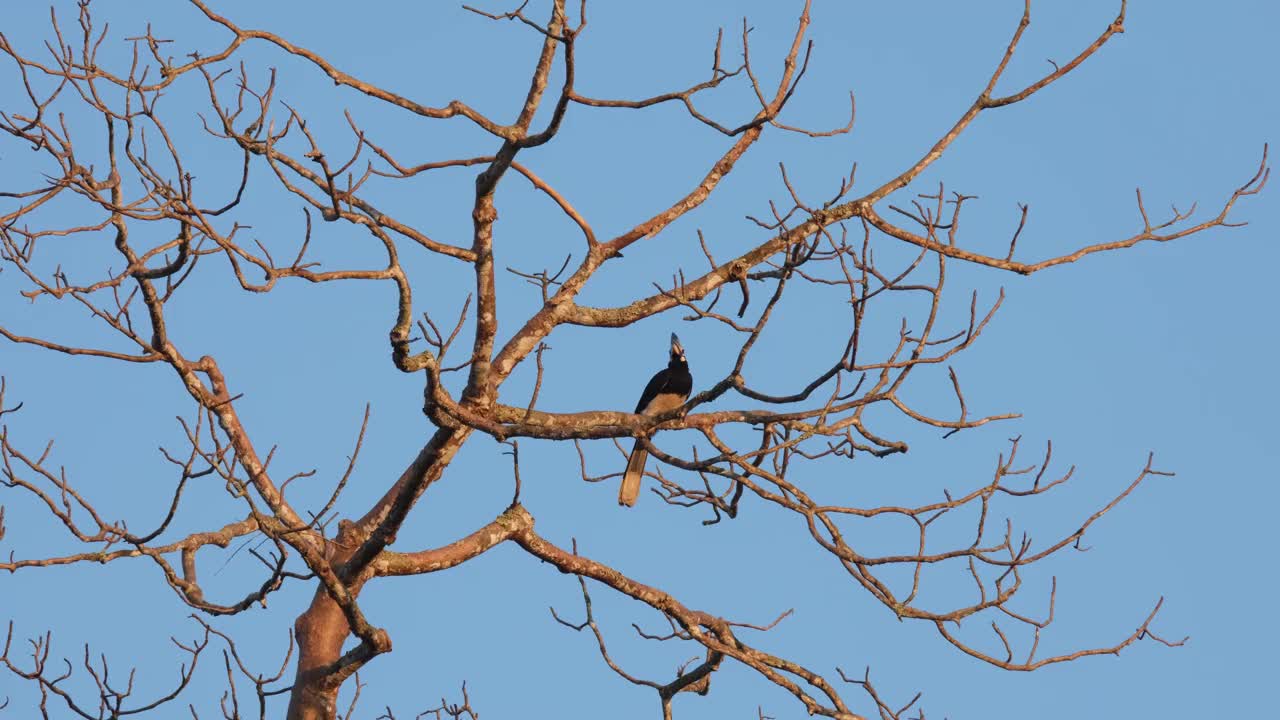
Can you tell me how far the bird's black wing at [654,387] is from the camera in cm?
883

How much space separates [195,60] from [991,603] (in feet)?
10.2

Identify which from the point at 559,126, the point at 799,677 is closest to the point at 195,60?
the point at 559,126

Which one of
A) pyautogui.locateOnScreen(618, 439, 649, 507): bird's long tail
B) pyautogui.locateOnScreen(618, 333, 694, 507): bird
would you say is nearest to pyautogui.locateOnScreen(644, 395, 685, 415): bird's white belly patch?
pyautogui.locateOnScreen(618, 333, 694, 507): bird

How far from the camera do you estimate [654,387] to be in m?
8.97

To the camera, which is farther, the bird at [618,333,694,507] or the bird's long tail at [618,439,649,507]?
the bird at [618,333,694,507]

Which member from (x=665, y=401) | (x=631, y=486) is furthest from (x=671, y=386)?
(x=631, y=486)

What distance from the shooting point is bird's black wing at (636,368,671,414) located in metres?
8.83

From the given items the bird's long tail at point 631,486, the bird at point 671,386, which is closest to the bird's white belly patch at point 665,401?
the bird at point 671,386

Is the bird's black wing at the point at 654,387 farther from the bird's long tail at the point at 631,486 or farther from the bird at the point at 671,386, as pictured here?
the bird's long tail at the point at 631,486

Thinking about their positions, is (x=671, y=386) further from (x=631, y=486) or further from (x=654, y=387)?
(x=631, y=486)

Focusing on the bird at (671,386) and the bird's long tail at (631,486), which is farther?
the bird at (671,386)

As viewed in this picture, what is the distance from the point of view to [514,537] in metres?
5.29

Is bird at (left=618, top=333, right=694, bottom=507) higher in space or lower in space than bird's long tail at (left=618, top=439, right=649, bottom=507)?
higher

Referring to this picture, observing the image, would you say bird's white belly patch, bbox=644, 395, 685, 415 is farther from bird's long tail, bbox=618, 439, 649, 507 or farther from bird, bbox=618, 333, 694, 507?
bird's long tail, bbox=618, 439, 649, 507
